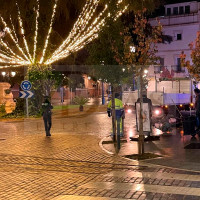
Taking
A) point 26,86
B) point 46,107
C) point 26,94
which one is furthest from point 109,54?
point 26,94

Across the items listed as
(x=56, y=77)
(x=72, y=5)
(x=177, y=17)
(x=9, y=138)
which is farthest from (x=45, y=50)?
(x=177, y=17)

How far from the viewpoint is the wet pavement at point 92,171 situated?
23.8ft

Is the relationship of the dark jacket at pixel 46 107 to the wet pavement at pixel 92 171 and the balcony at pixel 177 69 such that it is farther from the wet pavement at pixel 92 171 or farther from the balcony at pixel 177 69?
the balcony at pixel 177 69

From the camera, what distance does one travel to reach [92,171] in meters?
9.26

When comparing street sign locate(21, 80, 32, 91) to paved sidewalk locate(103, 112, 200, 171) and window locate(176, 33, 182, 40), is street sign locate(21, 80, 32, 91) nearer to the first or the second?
paved sidewalk locate(103, 112, 200, 171)

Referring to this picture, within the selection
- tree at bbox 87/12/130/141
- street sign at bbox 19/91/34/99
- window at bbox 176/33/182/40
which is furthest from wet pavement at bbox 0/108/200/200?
window at bbox 176/33/182/40

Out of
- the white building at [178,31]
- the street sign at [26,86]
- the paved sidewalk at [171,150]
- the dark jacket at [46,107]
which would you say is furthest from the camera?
the white building at [178,31]

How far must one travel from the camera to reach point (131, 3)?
19750 mm

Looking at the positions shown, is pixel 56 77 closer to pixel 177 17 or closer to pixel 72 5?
pixel 72 5

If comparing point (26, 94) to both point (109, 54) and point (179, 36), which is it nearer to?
point (109, 54)

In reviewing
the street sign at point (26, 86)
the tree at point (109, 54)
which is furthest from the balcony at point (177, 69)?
the tree at point (109, 54)

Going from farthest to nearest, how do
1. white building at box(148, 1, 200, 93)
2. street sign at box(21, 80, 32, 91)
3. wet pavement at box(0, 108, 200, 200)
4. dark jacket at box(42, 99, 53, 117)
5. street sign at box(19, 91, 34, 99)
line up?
1. white building at box(148, 1, 200, 93)
2. street sign at box(19, 91, 34, 99)
3. street sign at box(21, 80, 32, 91)
4. dark jacket at box(42, 99, 53, 117)
5. wet pavement at box(0, 108, 200, 200)

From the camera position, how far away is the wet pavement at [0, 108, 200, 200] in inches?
285

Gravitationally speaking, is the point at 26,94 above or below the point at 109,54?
below
